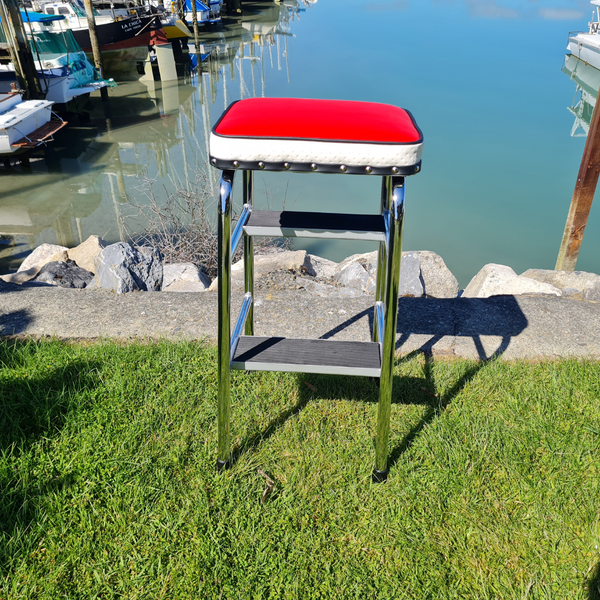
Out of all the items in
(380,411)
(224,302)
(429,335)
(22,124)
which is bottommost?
(22,124)

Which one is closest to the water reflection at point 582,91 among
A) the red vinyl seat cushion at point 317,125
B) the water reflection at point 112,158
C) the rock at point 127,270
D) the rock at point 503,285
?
the water reflection at point 112,158

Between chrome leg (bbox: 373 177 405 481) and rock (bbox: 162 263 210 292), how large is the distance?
2931 millimetres

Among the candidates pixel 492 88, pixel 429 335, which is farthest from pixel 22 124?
pixel 492 88

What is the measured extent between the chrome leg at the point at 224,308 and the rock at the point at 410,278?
2585 mm

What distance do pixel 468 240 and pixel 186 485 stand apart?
7.52 metres

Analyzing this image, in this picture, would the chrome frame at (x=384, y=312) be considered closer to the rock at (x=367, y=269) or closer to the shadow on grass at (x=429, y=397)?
the shadow on grass at (x=429, y=397)

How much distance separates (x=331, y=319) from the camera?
3143 mm

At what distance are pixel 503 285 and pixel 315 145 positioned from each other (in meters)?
3.48

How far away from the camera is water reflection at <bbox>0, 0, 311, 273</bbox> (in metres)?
9.18

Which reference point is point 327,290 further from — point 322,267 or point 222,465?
point 222,465

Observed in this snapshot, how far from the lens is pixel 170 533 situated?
6.09 feet

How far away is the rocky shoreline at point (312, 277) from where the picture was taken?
4.11 metres

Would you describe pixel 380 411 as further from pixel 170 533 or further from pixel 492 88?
pixel 492 88

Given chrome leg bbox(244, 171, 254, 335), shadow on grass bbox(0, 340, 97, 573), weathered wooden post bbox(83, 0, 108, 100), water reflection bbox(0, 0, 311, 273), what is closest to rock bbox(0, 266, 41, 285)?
water reflection bbox(0, 0, 311, 273)
